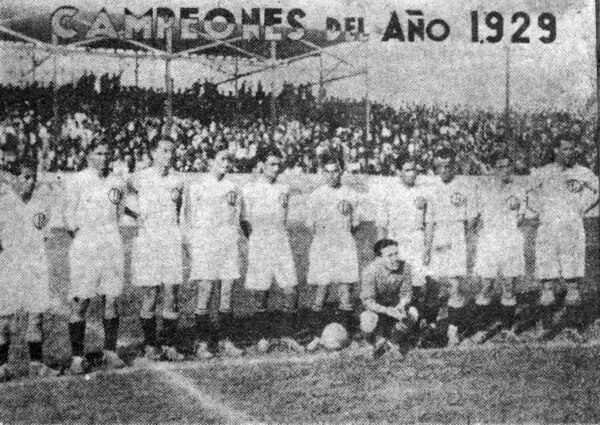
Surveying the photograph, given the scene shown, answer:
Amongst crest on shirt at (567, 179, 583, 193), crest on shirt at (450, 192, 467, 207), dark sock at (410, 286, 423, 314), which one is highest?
crest on shirt at (567, 179, 583, 193)

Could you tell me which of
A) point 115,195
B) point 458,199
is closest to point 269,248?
point 115,195

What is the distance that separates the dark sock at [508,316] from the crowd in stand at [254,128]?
33.7 inches

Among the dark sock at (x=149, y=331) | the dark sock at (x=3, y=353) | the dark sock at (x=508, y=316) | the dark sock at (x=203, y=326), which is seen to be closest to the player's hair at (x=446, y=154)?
the dark sock at (x=508, y=316)

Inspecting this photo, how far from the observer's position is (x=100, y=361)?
11.8 feet

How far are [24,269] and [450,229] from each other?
247 centimetres

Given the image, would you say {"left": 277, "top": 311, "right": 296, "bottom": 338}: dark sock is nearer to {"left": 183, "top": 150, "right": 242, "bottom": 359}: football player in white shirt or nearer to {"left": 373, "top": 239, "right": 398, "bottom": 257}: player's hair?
{"left": 183, "top": 150, "right": 242, "bottom": 359}: football player in white shirt

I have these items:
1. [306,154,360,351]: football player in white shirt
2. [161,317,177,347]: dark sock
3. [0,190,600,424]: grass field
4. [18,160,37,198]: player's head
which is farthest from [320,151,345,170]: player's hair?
[18,160,37,198]: player's head

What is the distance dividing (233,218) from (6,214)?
1234mm

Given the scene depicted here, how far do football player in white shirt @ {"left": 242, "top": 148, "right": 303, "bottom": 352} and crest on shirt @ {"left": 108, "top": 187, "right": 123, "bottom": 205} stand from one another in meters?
0.71

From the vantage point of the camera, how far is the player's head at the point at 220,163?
3.94 metres

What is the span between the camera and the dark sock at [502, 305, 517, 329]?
4066 millimetres

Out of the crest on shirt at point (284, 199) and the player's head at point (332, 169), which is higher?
the player's head at point (332, 169)

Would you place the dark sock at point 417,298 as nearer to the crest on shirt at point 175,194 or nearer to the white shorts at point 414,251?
the white shorts at point 414,251

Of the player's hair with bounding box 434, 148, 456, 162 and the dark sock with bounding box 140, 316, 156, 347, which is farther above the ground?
the player's hair with bounding box 434, 148, 456, 162
